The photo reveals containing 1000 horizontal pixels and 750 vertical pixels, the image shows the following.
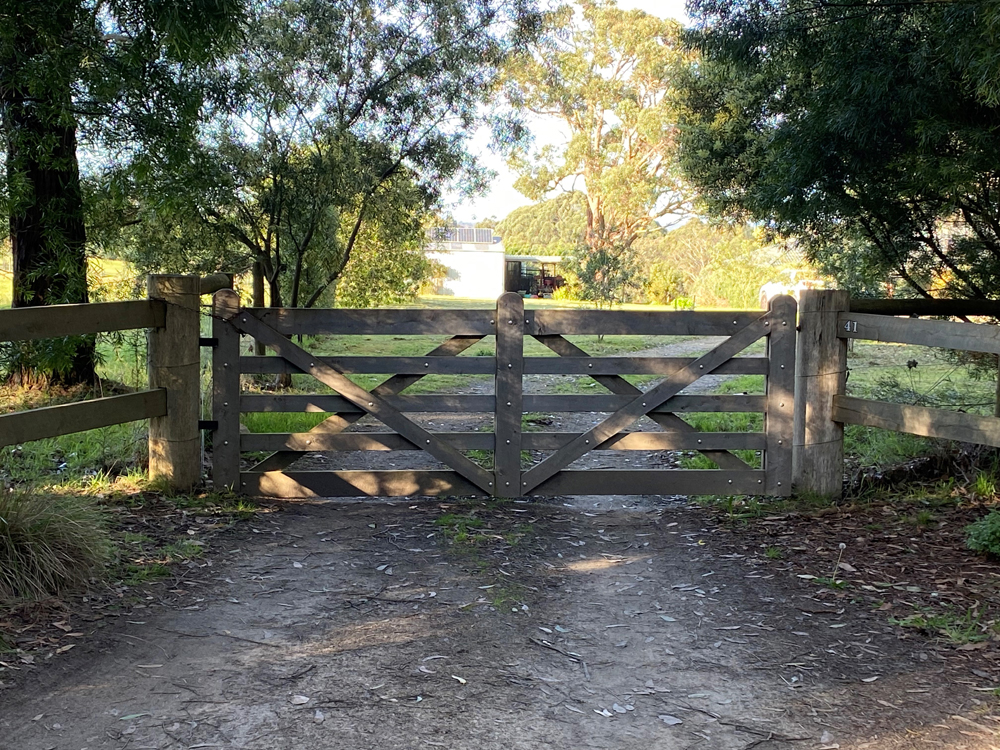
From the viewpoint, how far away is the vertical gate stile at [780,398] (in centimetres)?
696

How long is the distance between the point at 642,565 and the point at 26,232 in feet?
22.4

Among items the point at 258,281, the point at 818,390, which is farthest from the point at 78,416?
the point at 258,281

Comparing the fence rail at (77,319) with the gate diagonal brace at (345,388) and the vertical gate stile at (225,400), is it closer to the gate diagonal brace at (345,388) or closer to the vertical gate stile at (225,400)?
the vertical gate stile at (225,400)

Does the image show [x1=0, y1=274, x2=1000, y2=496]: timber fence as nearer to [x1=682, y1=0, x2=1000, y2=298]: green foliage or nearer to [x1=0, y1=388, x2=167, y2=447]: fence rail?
[x1=0, y1=388, x2=167, y2=447]: fence rail

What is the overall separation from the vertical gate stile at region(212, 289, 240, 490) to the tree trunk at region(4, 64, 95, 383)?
5.83 ft

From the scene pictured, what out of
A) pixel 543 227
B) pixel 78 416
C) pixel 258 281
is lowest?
pixel 78 416

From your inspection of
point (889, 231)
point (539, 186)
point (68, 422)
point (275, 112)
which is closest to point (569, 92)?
point (539, 186)

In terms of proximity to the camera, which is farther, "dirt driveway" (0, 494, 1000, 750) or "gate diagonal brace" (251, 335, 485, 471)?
"gate diagonal brace" (251, 335, 485, 471)

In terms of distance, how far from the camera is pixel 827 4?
6984 mm

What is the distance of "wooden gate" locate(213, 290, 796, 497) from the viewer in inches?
268

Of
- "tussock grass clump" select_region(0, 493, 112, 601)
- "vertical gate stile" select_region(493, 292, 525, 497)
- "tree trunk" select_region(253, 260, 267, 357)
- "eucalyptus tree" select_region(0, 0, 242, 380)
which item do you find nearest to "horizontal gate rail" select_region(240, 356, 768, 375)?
"vertical gate stile" select_region(493, 292, 525, 497)

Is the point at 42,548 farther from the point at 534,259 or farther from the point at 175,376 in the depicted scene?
the point at 534,259

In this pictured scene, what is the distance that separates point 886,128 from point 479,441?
12.8 ft

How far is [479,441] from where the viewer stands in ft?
22.7
